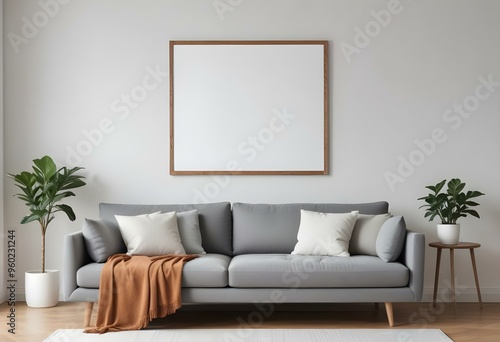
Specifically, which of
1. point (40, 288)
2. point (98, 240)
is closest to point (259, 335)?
point (98, 240)

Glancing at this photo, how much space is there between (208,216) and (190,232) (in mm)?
252

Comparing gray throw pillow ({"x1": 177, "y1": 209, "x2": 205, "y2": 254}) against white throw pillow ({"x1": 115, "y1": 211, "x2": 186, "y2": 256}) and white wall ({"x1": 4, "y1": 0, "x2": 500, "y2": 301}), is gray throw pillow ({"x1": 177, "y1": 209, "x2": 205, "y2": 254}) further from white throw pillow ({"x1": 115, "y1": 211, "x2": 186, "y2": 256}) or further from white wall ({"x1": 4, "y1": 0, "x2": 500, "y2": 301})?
white wall ({"x1": 4, "y1": 0, "x2": 500, "y2": 301})

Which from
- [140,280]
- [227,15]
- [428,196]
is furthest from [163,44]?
[428,196]

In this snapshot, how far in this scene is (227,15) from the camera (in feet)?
19.3

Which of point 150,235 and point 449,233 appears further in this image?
point 449,233

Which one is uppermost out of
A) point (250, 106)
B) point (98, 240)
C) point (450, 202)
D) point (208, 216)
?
point (250, 106)

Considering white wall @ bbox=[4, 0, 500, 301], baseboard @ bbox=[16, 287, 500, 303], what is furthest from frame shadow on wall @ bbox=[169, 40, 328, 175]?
baseboard @ bbox=[16, 287, 500, 303]

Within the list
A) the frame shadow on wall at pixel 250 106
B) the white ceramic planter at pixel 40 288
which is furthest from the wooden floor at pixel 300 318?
the frame shadow on wall at pixel 250 106

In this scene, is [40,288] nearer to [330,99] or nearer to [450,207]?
[330,99]

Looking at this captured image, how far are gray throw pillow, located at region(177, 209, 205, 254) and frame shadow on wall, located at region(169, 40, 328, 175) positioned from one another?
1.99ft

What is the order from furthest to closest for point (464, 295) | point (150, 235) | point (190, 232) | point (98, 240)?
point (464, 295)
point (190, 232)
point (150, 235)
point (98, 240)

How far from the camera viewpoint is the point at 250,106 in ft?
19.3

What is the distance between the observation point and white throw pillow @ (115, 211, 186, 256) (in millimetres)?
5121

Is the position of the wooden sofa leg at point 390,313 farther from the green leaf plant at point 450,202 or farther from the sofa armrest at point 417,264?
the green leaf plant at point 450,202
